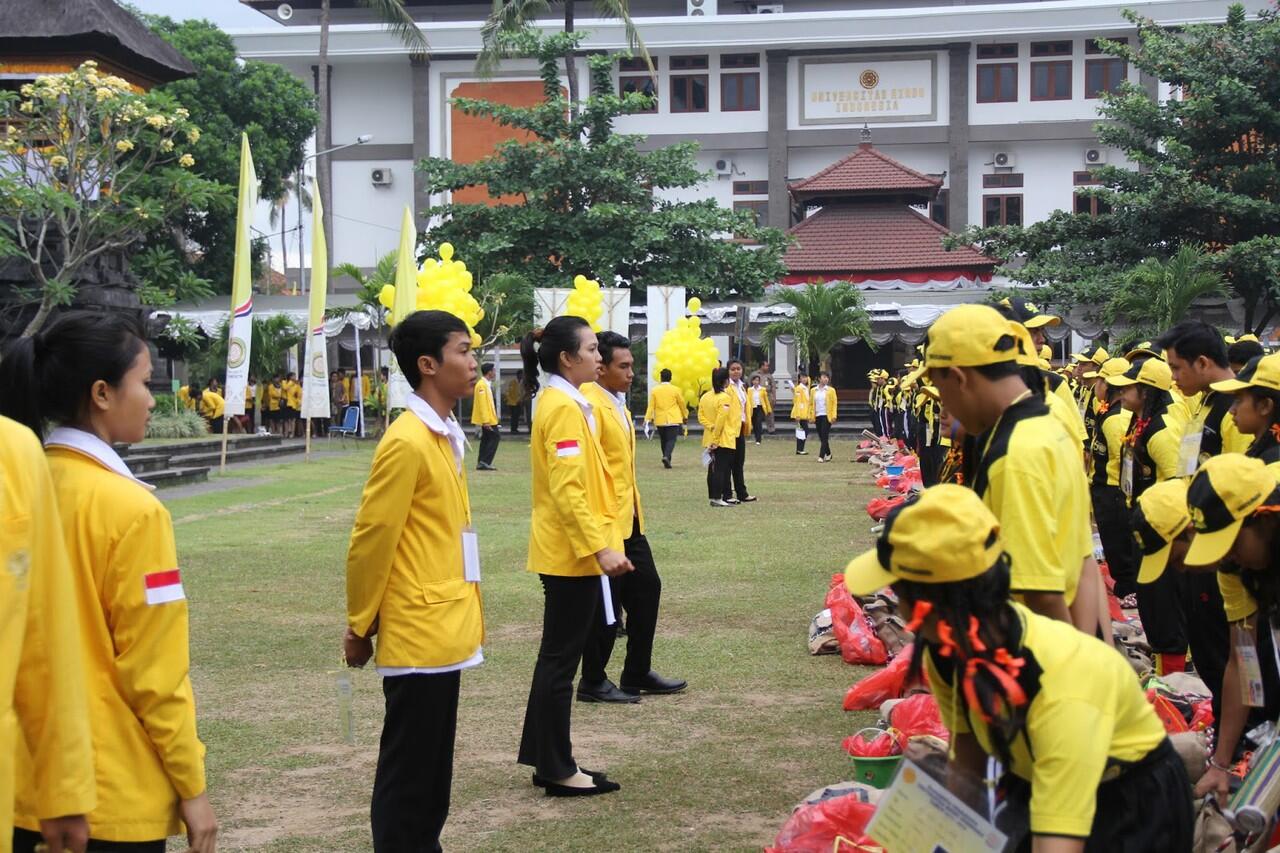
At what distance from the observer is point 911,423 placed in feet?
69.8

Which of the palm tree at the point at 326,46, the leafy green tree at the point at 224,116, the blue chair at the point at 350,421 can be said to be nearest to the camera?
the blue chair at the point at 350,421

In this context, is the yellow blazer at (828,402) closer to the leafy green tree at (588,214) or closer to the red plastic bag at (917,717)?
the leafy green tree at (588,214)

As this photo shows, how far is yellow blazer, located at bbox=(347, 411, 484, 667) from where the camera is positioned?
4023 millimetres

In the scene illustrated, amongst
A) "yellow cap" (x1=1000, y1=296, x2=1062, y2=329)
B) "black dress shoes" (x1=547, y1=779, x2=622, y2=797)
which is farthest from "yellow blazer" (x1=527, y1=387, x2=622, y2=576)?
"yellow cap" (x1=1000, y1=296, x2=1062, y2=329)

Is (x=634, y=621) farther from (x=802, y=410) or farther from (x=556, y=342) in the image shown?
(x=802, y=410)

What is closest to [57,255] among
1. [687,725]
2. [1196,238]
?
[687,725]

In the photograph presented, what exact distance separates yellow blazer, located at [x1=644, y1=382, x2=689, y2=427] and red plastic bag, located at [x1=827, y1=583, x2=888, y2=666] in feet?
47.0

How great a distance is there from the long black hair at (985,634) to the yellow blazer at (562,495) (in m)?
3.15

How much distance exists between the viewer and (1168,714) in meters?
4.88

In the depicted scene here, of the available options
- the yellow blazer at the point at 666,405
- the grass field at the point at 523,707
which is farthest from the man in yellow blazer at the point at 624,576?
the yellow blazer at the point at 666,405

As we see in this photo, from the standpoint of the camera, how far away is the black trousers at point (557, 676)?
5.38 metres

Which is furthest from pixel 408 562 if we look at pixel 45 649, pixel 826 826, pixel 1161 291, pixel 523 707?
pixel 1161 291

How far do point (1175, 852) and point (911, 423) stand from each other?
743 inches

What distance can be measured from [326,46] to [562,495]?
3755cm
